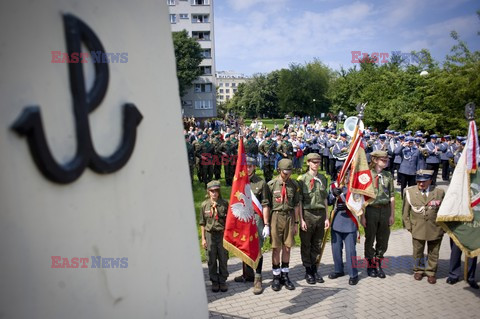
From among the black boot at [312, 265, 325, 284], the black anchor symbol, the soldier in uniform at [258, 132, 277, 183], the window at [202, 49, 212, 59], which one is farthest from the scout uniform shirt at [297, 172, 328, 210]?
the window at [202, 49, 212, 59]

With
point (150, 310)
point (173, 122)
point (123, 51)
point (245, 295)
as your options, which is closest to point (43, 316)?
point (150, 310)

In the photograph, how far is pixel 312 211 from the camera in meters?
6.31

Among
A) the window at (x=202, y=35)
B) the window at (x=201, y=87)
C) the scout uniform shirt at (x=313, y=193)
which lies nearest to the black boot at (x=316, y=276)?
the scout uniform shirt at (x=313, y=193)

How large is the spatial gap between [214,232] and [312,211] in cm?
176

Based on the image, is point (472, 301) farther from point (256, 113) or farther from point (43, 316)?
point (256, 113)

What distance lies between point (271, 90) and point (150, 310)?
7411 cm

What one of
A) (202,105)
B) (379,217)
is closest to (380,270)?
(379,217)

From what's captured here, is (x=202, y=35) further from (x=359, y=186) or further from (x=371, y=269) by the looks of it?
(x=371, y=269)

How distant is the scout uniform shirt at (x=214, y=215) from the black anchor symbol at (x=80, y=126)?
451cm

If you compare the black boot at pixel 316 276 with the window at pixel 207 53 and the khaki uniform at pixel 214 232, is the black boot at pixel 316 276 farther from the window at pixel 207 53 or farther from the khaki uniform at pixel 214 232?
the window at pixel 207 53

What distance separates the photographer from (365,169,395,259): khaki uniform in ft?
21.6

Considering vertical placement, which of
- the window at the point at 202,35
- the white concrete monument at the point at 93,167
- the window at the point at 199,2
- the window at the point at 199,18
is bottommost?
the white concrete monument at the point at 93,167

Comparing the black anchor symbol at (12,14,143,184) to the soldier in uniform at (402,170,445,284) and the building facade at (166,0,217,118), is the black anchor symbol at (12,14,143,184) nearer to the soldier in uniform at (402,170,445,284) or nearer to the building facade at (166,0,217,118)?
the soldier in uniform at (402,170,445,284)

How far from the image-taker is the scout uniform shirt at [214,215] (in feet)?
19.4
